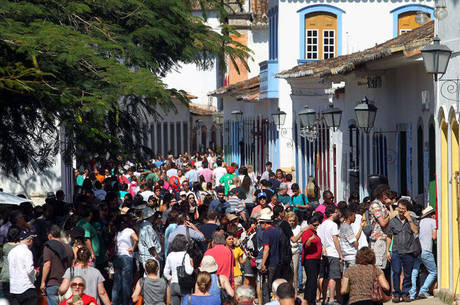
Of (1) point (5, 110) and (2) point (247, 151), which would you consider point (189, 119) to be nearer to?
(2) point (247, 151)

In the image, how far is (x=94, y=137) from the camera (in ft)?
46.3

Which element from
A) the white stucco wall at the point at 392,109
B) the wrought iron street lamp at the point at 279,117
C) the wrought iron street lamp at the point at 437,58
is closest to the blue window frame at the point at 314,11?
the wrought iron street lamp at the point at 279,117

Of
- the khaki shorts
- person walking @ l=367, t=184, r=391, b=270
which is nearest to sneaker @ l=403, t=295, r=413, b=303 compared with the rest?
person walking @ l=367, t=184, r=391, b=270

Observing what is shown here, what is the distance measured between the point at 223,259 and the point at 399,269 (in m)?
3.34

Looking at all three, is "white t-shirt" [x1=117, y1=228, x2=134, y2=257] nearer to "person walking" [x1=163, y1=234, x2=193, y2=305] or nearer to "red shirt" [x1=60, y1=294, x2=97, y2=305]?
"person walking" [x1=163, y1=234, x2=193, y2=305]

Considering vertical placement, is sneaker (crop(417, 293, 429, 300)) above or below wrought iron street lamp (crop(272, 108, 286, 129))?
below

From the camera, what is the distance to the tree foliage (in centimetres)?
1376

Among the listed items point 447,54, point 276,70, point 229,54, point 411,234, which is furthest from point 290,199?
point 276,70

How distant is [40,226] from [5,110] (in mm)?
2161

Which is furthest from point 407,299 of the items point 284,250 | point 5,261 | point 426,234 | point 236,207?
point 5,261

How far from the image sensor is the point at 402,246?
1569 cm

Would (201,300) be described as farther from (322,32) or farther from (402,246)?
(322,32)

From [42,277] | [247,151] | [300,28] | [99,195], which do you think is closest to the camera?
[42,277]

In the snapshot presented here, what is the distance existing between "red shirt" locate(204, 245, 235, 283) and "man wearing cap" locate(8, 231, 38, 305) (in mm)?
2266
